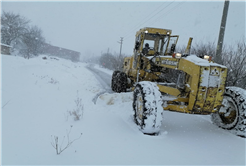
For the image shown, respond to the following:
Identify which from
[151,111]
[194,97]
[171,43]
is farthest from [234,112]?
[171,43]

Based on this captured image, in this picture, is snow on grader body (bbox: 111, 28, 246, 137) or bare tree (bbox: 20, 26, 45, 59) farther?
bare tree (bbox: 20, 26, 45, 59)

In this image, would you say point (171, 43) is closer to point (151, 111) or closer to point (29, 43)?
point (151, 111)

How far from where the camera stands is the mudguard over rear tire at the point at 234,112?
377 cm

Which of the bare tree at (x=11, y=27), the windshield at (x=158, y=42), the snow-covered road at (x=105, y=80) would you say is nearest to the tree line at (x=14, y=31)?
the bare tree at (x=11, y=27)

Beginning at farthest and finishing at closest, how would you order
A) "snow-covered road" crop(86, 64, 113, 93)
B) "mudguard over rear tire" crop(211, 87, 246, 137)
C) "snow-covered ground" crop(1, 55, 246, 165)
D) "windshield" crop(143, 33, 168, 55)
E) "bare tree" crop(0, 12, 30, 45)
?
1. "bare tree" crop(0, 12, 30, 45)
2. "snow-covered road" crop(86, 64, 113, 93)
3. "windshield" crop(143, 33, 168, 55)
4. "mudguard over rear tire" crop(211, 87, 246, 137)
5. "snow-covered ground" crop(1, 55, 246, 165)

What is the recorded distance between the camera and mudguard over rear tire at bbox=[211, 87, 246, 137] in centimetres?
377

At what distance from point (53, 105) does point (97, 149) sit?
2.76 meters

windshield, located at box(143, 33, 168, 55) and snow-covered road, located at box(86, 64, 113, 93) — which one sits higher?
windshield, located at box(143, 33, 168, 55)

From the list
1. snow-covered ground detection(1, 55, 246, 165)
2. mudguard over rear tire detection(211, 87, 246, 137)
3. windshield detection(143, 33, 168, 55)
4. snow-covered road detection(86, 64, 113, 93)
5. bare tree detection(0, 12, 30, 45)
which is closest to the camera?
snow-covered ground detection(1, 55, 246, 165)

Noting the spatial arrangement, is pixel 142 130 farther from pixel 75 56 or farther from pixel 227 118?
pixel 75 56

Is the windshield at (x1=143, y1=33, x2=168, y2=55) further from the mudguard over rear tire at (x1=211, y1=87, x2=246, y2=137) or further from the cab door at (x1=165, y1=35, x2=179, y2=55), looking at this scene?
the mudguard over rear tire at (x1=211, y1=87, x2=246, y2=137)

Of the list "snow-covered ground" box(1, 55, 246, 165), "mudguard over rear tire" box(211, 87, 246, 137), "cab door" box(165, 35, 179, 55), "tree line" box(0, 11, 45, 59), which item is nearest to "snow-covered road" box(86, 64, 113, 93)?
"cab door" box(165, 35, 179, 55)

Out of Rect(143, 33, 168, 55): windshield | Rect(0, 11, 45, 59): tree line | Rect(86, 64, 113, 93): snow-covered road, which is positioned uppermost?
Rect(0, 11, 45, 59): tree line

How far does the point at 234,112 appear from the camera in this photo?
13.8 ft
